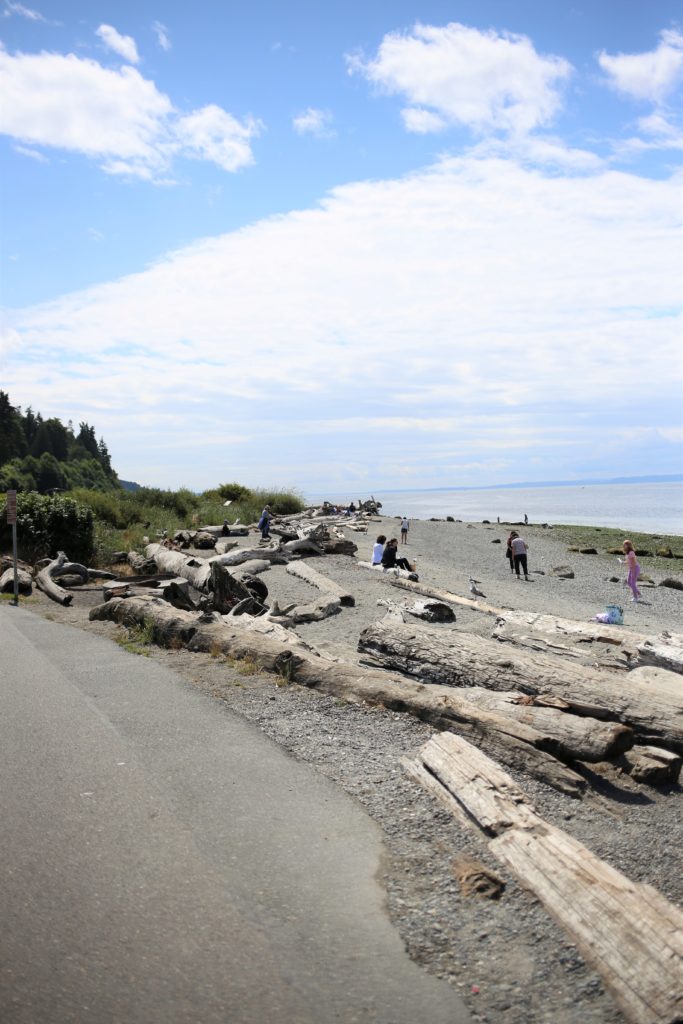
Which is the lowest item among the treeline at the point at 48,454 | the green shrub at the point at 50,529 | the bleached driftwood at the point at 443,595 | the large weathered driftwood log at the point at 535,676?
the bleached driftwood at the point at 443,595

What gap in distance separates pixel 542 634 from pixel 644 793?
6.83 metres

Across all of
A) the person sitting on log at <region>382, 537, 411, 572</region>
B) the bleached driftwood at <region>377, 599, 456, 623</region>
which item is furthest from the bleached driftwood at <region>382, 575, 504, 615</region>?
the person sitting on log at <region>382, 537, 411, 572</region>

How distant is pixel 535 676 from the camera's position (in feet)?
26.9

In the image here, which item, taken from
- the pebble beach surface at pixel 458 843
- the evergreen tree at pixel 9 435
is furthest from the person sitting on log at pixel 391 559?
the evergreen tree at pixel 9 435

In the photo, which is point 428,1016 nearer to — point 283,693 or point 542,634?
point 283,693

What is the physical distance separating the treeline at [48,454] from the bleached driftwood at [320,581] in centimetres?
5384

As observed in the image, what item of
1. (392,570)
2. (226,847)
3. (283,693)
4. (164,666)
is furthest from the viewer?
(392,570)

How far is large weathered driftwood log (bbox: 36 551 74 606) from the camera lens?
18.1 metres

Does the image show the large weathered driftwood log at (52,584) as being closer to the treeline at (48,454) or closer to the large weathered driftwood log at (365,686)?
the large weathered driftwood log at (365,686)

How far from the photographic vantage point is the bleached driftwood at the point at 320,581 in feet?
58.2

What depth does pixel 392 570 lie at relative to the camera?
23.9 meters

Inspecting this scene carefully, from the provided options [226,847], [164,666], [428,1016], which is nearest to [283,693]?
[164,666]

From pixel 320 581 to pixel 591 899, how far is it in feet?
55.2

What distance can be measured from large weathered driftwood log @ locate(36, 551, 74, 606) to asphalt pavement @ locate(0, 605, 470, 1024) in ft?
36.5
